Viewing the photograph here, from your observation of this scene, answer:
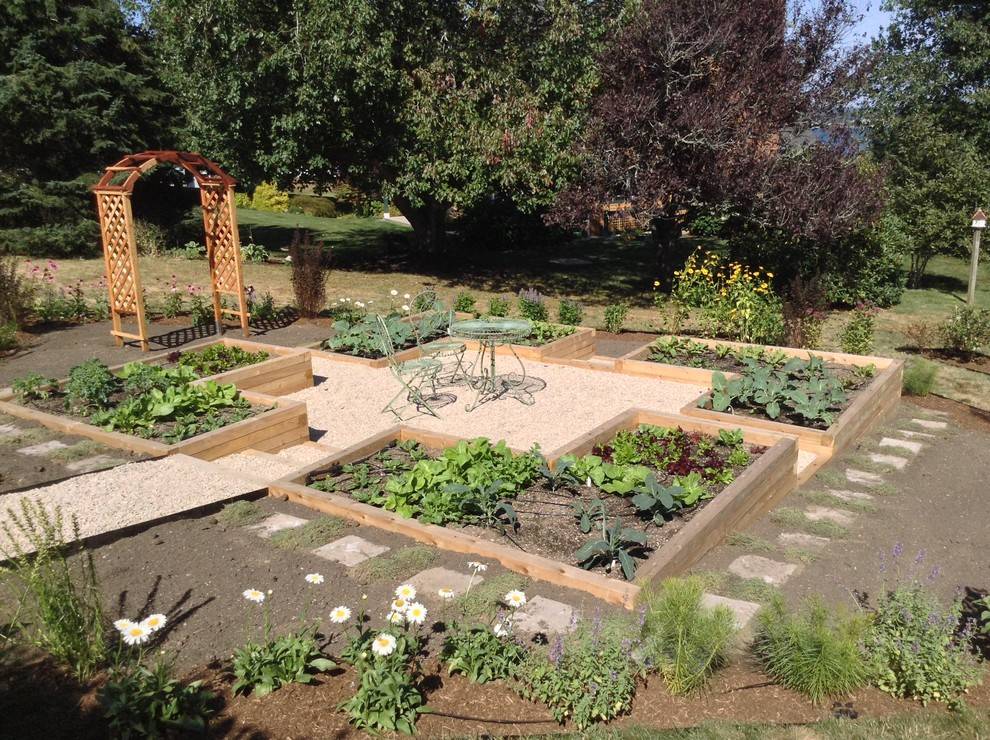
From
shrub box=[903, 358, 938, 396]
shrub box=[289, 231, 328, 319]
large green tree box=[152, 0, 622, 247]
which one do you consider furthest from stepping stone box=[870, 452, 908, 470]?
large green tree box=[152, 0, 622, 247]

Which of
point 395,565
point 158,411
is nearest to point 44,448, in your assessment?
point 158,411

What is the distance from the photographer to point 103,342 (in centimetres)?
939

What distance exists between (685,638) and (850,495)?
279cm

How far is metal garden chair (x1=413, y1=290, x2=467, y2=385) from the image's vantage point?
8.24 m

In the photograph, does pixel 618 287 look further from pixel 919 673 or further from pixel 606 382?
pixel 919 673

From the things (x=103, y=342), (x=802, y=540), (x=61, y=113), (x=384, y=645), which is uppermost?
(x=61, y=113)

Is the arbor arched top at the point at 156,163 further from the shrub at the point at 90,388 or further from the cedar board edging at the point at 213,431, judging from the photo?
the cedar board edging at the point at 213,431

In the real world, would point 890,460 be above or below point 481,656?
below

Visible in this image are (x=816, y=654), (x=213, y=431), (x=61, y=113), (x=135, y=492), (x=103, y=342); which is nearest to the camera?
(x=816, y=654)

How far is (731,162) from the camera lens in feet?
37.2

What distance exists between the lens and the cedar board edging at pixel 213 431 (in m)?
5.59

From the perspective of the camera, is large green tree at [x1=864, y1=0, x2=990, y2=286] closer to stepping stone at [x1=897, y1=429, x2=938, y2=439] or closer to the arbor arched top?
stepping stone at [x1=897, y1=429, x2=938, y2=439]

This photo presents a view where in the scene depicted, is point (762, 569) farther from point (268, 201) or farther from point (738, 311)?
point (268, 201)

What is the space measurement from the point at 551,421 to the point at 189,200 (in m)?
13.4
